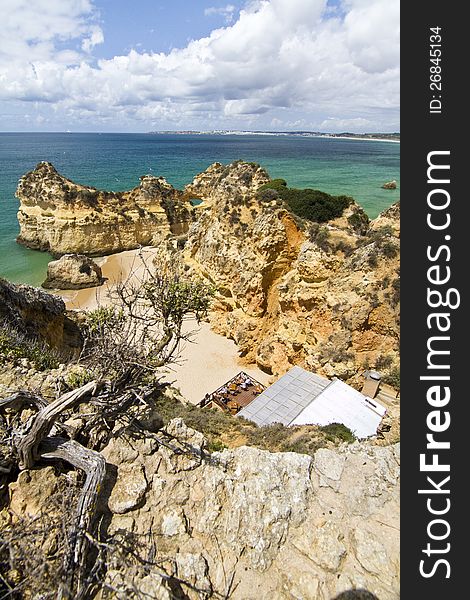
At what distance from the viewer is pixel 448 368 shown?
431 centimetres

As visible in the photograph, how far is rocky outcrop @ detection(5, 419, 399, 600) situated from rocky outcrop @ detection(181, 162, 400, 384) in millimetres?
8561

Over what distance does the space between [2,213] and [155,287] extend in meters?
49.8

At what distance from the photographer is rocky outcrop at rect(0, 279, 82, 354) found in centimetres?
1109

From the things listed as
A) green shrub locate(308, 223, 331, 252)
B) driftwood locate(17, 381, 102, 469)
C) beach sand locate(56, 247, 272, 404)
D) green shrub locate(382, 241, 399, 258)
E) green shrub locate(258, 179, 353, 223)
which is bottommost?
beach sand locate(56, 247, 272, 404)

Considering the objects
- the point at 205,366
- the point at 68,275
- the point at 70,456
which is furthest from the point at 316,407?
the point at 68,275

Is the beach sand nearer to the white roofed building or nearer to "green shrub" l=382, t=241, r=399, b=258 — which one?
the white roofed building

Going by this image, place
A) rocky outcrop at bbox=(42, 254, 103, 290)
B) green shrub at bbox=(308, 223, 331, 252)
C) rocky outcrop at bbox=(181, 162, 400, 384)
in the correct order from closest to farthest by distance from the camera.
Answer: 1. rocky outcrop at bbox=(181, 162, 400, 384)
2. green shrub at bbox=(308, 223, 331, 252)
3. rocky outcrop at bbox=(42, 254, 103, 290)

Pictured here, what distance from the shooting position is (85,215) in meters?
33.7

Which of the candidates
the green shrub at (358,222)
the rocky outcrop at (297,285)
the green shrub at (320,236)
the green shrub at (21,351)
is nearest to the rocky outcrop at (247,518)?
the green shrub at (21,351)

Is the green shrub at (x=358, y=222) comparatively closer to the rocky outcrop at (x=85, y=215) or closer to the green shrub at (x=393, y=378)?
the green shrub at (x=393, y=378)

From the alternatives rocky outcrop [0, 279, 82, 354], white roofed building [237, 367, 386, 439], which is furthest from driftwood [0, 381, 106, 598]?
Answer: white roofed building [237, 367, 386, 439]

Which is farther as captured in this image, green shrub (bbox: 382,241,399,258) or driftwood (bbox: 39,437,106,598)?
green shrub (bbox: 382,241,399,258)

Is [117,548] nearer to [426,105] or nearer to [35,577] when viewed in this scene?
[35,577]

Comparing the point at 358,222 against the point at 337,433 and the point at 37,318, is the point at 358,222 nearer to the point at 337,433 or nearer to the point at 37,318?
the point at 337,433
